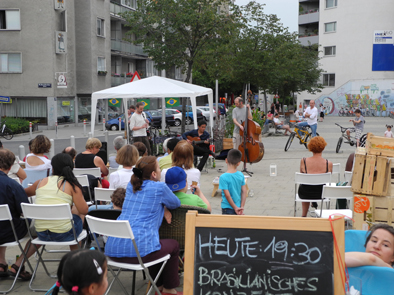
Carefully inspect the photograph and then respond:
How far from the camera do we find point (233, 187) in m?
6.00

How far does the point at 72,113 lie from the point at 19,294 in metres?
32.1

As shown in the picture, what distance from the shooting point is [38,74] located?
3253 centimetres

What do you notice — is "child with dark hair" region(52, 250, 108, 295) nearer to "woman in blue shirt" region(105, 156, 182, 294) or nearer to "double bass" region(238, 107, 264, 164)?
"woman in blue shirt" region(105, 156, 182, 294)

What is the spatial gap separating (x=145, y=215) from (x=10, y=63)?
31.7m

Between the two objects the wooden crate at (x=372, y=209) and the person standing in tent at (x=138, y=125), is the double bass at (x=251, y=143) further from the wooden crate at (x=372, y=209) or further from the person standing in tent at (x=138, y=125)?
the wooden crate at (x=372, y=209)

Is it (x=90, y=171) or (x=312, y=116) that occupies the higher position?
(x=312, y=116)

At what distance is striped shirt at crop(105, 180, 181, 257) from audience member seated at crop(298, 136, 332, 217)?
11.1 feet

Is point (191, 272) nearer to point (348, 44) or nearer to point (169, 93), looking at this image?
point (169, 93)

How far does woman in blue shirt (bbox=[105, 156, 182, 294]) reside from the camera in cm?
421

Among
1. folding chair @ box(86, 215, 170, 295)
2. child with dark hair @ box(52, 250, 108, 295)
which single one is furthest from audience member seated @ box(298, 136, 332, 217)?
child with dark hair @ box(52, 250, 108, 295)

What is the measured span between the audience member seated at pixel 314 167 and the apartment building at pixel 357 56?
4638cm

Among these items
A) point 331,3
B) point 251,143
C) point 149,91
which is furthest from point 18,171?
point 331,3

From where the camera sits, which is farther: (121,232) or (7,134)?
(7,134)

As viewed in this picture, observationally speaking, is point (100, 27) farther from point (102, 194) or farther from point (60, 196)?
point (60, 196)
